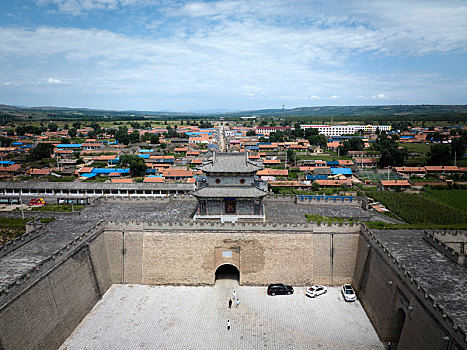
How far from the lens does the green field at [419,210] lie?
30.8 metres

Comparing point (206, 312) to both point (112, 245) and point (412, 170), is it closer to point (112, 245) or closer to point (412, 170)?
point (112, 245)

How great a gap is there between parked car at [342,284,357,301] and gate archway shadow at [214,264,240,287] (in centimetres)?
655

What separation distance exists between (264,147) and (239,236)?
2473 inches

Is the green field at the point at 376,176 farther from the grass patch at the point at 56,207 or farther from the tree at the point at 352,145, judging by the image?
the grass patch at the point at 56,207

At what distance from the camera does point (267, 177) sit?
5109 centimetres

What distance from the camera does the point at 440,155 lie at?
5666cm

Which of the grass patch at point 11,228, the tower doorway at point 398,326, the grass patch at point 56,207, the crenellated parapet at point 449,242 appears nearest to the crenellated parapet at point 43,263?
the grass patch at point 11,228

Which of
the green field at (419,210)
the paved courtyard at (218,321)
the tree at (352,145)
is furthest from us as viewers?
the tree at (352,145)

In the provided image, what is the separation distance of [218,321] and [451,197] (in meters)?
38.0

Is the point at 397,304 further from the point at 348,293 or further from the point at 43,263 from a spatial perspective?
the point at 43,263

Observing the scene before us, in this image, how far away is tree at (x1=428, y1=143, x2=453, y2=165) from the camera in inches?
2213

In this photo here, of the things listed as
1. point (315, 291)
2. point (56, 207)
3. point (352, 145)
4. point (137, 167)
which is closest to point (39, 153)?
point (137, 167)

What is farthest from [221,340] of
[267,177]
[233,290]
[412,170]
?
[412,170]

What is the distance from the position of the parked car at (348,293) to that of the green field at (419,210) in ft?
46.0
